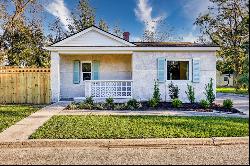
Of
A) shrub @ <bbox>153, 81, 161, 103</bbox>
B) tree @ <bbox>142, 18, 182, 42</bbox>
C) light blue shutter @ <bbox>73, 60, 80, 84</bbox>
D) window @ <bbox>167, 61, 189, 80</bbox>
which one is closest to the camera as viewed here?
shrub @ <bbox>153, 81, 161, 103</bbox>

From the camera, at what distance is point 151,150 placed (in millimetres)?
7457

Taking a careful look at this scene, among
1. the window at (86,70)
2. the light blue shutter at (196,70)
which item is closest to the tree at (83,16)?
the window at (86,70)

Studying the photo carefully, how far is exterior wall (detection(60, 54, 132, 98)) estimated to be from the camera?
65.9 feet

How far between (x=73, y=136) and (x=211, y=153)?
3507 mm

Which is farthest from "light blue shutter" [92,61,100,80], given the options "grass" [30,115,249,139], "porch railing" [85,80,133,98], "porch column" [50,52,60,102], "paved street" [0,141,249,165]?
"paved street" [0,141,249,165]

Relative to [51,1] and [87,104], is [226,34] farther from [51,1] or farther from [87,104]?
[87,104]

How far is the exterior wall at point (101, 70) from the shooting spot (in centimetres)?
2008

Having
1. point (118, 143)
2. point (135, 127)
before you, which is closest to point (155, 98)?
point (135, 127)

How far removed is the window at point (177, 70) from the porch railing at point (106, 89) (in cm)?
234

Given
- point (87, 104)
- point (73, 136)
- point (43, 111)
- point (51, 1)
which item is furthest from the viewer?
point (51, 1)

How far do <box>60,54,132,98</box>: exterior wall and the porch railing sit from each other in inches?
71.2

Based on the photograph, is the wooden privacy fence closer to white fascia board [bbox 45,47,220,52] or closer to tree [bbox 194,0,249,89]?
white fascia board [bbox 45,47,220,52]

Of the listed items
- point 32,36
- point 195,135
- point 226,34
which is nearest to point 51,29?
point 32,36

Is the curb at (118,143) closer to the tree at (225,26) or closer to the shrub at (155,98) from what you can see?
the shrub at (155,98)
